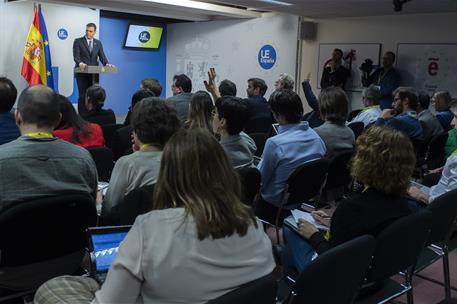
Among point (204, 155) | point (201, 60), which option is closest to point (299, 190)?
point (204, 155)

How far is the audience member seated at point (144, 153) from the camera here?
2381 millimetres

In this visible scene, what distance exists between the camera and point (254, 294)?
1.29 meters

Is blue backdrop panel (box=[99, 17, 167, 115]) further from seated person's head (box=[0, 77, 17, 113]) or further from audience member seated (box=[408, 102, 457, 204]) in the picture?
audience member seated (box=[408, 102, 457, 204])

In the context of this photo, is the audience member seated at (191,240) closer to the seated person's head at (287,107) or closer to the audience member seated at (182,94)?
the seated person's head at (287,107)

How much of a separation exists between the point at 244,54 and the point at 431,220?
28.1 ft

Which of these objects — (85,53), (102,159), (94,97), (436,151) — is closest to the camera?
(102,159)

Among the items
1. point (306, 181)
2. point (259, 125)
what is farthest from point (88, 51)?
point (306, 181)

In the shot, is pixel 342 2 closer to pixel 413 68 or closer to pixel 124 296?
pixel 413 68

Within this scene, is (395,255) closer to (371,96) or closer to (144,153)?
(144,153)

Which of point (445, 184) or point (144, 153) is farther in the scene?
point (445, 184)

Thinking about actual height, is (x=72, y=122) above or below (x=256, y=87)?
below

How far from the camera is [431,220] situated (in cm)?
224

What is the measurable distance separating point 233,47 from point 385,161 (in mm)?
8785

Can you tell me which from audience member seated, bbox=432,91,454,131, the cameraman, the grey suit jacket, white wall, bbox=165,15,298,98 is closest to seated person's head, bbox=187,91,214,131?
→ audience member seated, bbox=432,91,454,131
